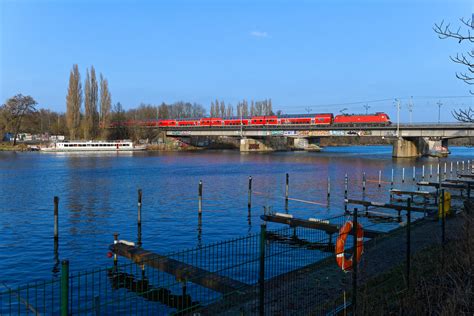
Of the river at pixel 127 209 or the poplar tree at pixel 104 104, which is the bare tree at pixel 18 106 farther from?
the river at pixel 127 209

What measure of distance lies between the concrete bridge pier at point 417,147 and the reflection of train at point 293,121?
729 centimetres

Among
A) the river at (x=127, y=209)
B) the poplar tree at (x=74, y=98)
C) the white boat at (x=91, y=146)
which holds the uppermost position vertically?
the poplar tree at (x=74, y=98)

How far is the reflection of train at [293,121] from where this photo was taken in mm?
100500

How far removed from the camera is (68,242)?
23.4m

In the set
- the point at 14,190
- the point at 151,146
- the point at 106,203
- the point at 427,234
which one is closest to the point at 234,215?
the point at 106,203

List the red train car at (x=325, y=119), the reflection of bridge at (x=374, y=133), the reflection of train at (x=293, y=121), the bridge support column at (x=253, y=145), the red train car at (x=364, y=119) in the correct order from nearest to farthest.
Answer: the reflection of bridge at (x=374, y=133) → the red train car at (x=364, y=119) → the reflection of train at (x=293, y=121) → the red train car at (x=325, y=119) → the bridge support column at (x=253, y=145)

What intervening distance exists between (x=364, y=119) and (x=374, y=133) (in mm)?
5059

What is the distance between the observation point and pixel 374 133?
98062mm

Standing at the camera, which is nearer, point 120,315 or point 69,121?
point 120,315

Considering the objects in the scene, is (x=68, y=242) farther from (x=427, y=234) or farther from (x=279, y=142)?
(x=279, y=142)

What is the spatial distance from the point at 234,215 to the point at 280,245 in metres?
8.76

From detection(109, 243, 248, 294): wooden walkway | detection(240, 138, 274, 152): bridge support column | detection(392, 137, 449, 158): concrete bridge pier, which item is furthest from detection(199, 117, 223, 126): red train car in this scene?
detection(109, 243, 248, 294): wooden walkway

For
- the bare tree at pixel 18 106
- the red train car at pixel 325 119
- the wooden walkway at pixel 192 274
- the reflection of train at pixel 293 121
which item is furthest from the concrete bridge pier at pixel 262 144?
the wooden walkway at pixel 192 274

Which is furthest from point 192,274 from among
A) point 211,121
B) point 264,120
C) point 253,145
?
point 253,145
